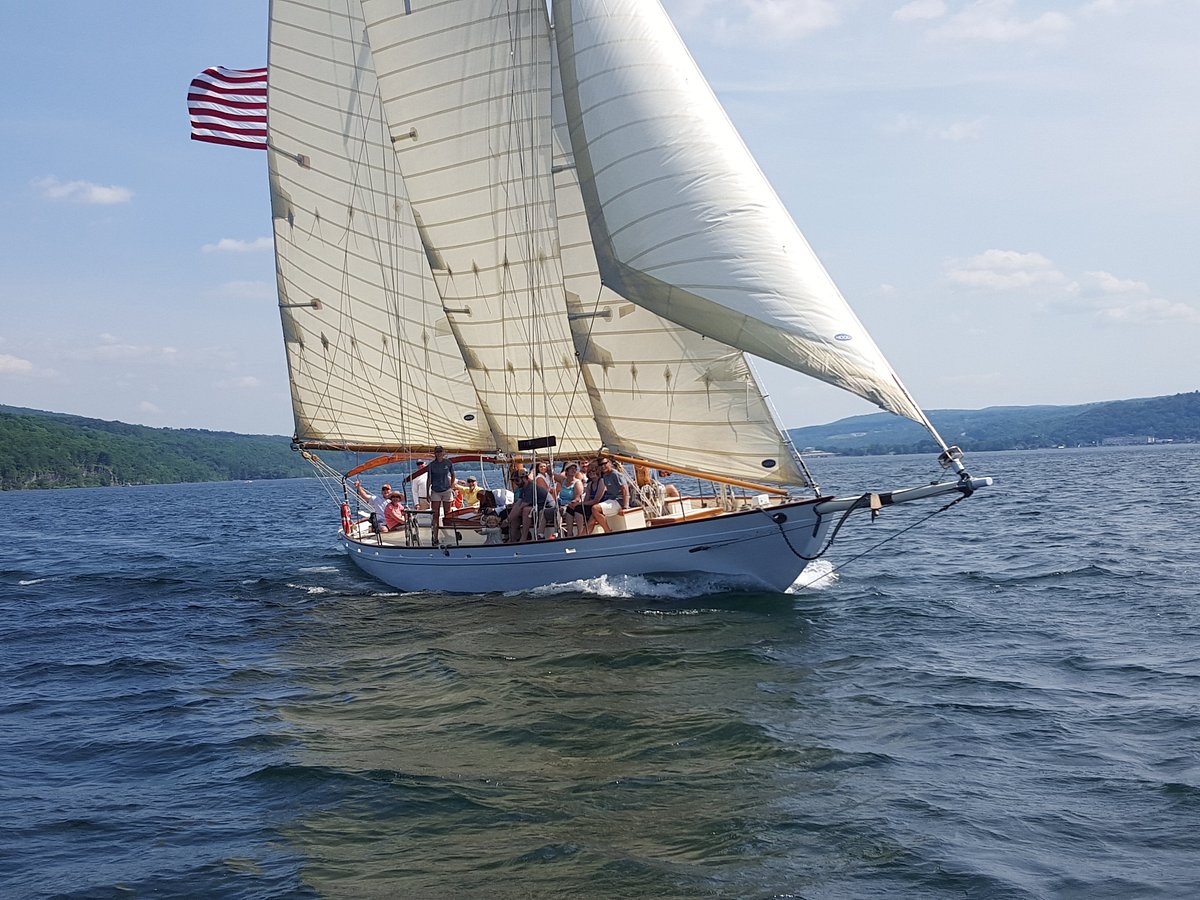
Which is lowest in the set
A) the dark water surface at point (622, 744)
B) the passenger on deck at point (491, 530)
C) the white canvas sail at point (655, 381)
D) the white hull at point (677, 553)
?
the dark water surface at point (622, 744)

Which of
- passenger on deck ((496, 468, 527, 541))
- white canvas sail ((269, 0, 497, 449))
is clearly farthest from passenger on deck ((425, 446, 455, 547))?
white canvas sail ((269, 0, 497, 449))

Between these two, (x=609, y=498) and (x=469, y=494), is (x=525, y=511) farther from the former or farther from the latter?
(x=469, y=494)

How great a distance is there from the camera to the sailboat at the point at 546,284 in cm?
1509

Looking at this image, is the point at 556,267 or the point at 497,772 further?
the point at 556,267

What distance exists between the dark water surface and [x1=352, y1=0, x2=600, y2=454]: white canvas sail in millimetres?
4576

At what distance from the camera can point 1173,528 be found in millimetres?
29531

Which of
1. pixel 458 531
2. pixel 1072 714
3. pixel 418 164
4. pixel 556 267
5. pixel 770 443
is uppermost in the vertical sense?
pixel 418 164

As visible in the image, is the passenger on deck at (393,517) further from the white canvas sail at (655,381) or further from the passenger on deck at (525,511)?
the white canvas sail at (655,381)

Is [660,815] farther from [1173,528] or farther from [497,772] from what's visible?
[1173,528]

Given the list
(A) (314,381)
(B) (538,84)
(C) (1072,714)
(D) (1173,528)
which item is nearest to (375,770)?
(C) (1072,714)

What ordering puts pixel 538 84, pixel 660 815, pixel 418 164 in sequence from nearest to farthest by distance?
pixel 660 815 → pixel 538 84 → pixel 418 164

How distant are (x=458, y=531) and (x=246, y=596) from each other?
5751 millimetres

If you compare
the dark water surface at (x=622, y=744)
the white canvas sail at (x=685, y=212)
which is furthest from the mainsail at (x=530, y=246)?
the dark water surface at (x=622, y=744)

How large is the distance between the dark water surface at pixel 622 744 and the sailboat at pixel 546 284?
178cm
